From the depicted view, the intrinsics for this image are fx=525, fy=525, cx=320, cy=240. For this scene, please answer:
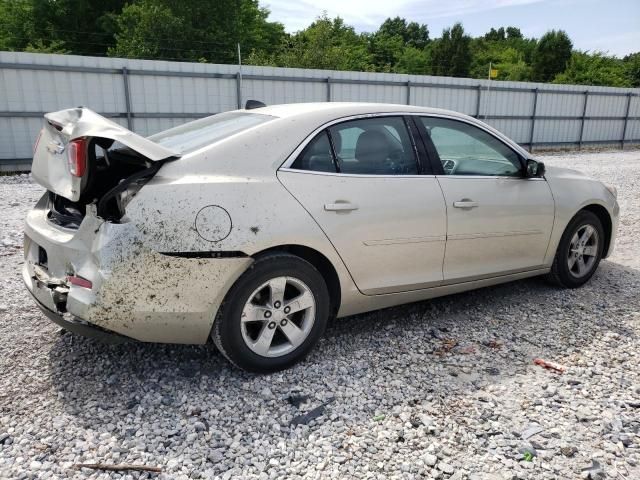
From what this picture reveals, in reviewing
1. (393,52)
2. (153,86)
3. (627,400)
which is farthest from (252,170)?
(393,52)

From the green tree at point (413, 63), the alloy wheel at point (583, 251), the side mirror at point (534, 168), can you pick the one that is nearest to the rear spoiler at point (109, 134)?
the side mirror at point (534, 168)

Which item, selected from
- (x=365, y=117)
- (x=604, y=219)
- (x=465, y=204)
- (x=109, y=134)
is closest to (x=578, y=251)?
(x=604, y=219)

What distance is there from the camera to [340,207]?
10.1 ft

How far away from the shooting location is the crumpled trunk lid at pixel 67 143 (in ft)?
8.69

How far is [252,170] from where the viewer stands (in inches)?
114

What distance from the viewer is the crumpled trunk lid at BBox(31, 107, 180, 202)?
2.65 meters

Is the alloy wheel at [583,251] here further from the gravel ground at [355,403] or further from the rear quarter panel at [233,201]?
the rear quarter panel at [233,201]

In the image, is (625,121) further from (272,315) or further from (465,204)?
(272,315)

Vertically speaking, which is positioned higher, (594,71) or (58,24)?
(58,24)

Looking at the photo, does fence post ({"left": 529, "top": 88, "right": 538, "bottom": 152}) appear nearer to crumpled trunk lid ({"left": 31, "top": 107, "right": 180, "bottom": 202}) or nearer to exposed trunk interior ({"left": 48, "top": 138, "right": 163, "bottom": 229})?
exposed trunk interior ({"left": 48, "top": 138, "right": 163, "bottom": 229})

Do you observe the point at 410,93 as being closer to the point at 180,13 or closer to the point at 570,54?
the point at 180,13

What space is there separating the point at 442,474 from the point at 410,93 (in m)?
16.4

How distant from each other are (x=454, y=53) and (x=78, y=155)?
47.9m

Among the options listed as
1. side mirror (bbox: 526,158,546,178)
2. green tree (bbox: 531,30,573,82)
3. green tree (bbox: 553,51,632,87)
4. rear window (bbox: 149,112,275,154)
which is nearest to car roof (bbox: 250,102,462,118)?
rear window (bbox: 149,112,275,154)
